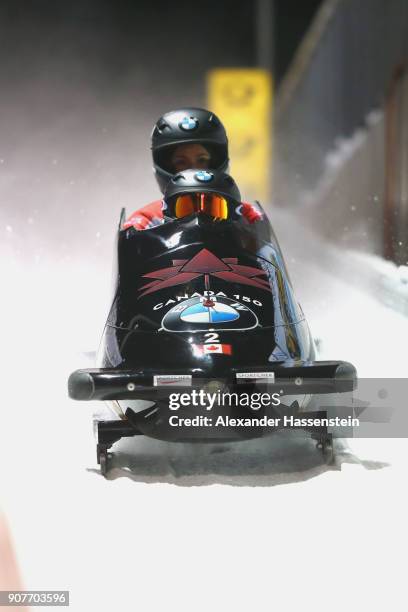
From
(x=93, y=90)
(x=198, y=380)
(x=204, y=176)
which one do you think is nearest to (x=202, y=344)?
(x=198, y=380)

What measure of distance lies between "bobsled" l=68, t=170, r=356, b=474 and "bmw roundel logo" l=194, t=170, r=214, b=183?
0.21 m

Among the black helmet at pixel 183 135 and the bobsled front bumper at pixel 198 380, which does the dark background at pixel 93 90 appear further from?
the bobsled front bumper at pixel 198 380

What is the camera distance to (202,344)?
3314mm

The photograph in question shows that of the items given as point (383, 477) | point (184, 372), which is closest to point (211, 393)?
point (184, 372)

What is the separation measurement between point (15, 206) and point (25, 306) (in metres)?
2.30

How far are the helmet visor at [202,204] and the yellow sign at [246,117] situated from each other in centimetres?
1447

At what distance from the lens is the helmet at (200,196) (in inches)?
170

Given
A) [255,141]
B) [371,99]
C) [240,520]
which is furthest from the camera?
[255,141]

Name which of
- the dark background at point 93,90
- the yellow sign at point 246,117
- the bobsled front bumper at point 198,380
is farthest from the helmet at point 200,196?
the yellow sign at point 246,117

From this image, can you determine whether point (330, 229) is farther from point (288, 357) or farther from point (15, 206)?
point (288, 357)

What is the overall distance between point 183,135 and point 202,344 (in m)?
2.22

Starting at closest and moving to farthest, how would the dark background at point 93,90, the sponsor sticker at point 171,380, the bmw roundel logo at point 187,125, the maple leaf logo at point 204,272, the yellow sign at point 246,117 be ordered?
the sponsor sticker at point 171,380 < the maple leaf logo at point 204,272 < the bmw roundel logo at point 187,125 < the dark background at point 93,90 < the yellow sign at point 246,117

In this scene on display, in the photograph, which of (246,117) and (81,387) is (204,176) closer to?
(81,387)

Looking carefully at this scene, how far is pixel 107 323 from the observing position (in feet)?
12.5
